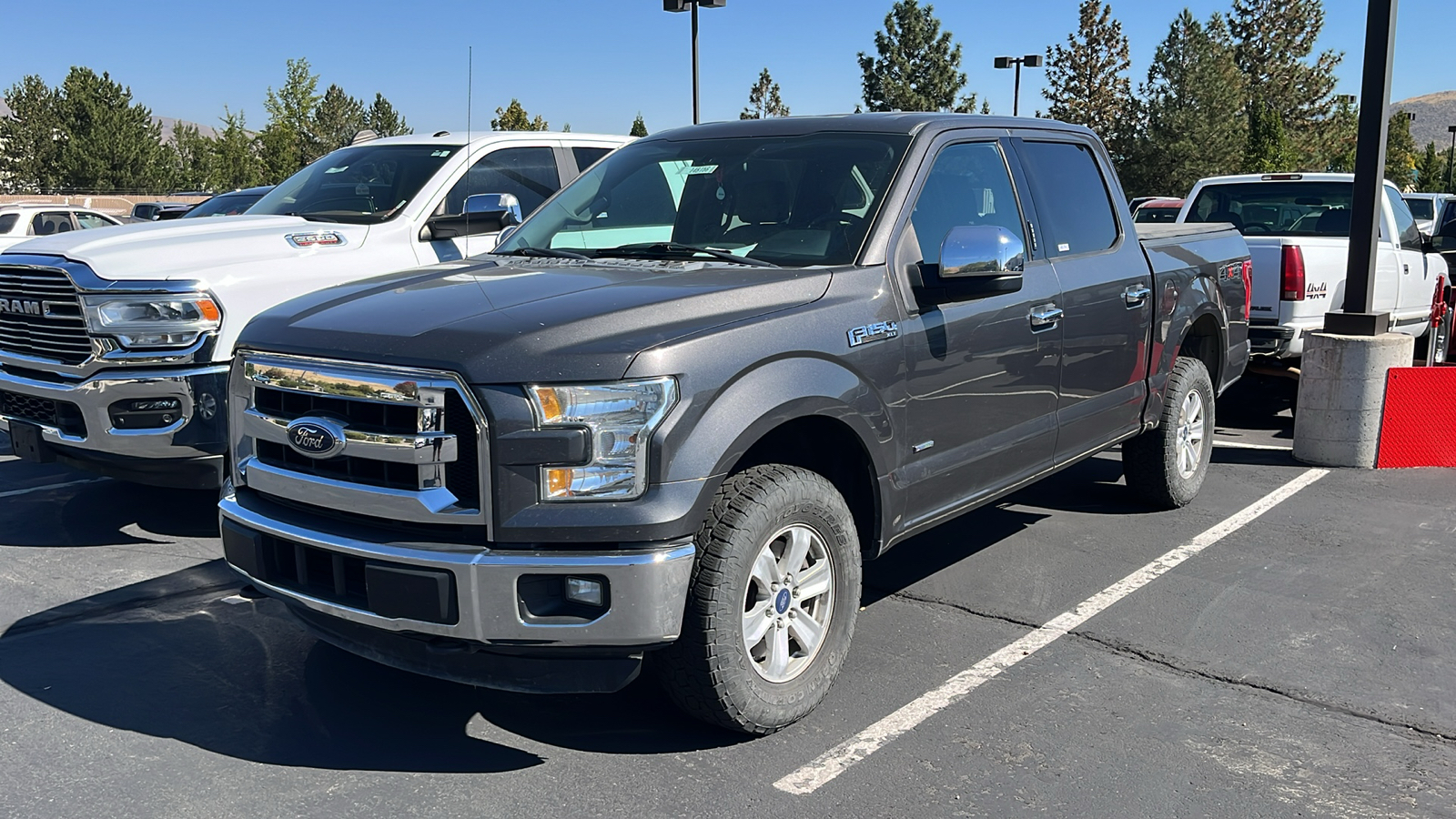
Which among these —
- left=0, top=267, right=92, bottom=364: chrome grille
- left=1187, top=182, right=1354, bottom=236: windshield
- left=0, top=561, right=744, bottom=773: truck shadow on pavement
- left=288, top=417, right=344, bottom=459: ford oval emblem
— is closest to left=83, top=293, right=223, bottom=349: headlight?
left=0, top=267, right=92, bottom=364: chrome grille

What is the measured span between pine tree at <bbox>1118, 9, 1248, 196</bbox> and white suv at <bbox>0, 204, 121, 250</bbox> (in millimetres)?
47262

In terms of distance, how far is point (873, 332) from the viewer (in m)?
3.93

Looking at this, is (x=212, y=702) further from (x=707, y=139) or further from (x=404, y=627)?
(x=707, y=139)

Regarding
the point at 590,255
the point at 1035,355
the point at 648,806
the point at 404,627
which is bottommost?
the point at 648,806

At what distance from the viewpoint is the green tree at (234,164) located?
53969mm

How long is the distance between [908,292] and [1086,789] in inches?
67.4

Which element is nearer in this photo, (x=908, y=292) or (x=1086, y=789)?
(x=1086, y=789)

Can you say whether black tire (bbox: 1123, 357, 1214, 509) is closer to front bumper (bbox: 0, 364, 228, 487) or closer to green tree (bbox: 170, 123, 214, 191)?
front bumper (bbox: 0, 364, 228, 487)

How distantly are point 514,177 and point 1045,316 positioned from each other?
402 cm

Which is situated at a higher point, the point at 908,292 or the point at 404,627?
the point at 908,292

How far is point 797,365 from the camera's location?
3627 mm

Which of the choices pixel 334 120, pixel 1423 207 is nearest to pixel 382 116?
pixel 334 120

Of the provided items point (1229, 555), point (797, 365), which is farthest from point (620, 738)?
point (1229, 555)

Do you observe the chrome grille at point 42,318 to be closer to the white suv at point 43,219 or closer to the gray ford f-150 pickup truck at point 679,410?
the gray ford f-150 pickup truck at point 679,410
